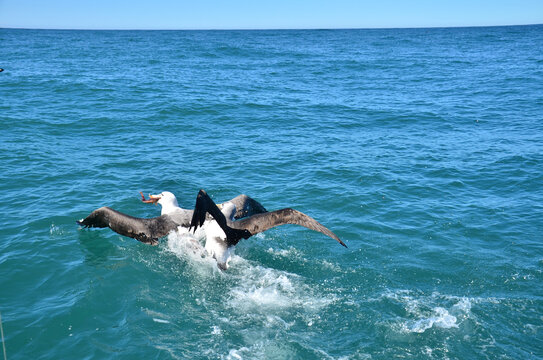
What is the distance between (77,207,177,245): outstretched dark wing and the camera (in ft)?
41.7

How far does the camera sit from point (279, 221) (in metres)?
11.5

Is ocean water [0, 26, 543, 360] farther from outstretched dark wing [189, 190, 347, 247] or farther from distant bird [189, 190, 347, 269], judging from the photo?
outstretched dark wing [189, 190, 347, 247]

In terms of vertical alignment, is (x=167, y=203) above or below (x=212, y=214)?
below

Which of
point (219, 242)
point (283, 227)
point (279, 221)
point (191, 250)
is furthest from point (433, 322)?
point (191, 250)

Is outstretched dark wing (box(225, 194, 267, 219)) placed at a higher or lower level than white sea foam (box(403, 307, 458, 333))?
higher

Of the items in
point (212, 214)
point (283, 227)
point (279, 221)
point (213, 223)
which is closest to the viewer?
point (212, 214)

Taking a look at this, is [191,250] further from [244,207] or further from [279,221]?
[279,221]

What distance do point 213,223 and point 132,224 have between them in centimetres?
219

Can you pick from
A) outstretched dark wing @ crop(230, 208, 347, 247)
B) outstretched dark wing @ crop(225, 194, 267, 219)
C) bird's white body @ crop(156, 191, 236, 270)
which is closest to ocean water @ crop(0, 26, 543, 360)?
bird's white body @ crop(156, 191, 236, 270)

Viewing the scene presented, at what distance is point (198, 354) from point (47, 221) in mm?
7761

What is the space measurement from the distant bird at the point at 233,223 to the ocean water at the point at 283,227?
572 millimetres

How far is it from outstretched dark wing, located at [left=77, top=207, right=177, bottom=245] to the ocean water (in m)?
0.40

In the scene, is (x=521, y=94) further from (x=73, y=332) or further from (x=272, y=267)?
(x=73, y=332)

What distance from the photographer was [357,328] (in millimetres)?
9930
